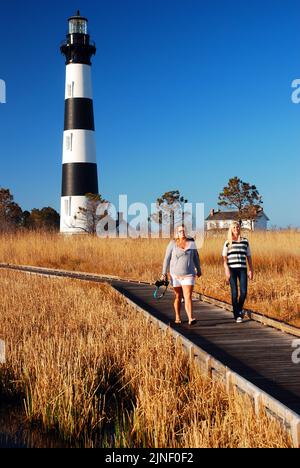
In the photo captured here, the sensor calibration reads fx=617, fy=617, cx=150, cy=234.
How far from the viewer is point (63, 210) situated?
118 ft

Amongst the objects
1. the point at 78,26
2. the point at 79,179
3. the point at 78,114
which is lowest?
the point at 79,179

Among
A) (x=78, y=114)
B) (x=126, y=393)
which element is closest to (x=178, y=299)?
(x=126, y=393)

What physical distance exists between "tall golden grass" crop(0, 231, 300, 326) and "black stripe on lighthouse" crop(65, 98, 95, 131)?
9.21 m

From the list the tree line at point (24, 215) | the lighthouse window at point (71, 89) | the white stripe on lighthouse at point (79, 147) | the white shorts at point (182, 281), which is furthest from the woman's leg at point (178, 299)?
the tree line at point (24, 215)

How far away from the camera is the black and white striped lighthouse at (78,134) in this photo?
34.3 m

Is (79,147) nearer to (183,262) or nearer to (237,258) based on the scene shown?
(237,258)

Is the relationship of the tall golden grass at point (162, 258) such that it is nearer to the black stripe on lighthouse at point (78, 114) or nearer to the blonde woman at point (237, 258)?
the blonde woman at point (237, 258)

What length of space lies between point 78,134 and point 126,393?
94.9ft

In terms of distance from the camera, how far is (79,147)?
34219 mm

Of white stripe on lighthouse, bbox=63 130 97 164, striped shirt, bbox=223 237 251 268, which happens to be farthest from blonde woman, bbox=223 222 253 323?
white stripe on lighthouse, bbox=63 130 97 164

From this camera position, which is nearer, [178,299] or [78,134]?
[178,299]

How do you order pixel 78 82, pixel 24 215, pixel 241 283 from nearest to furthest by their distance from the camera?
1. pixel 241 283
2. pixel 78 82
3. pixel 24 215

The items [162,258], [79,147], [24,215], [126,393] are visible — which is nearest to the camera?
[126,393]

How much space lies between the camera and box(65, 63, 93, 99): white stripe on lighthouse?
34.6m
